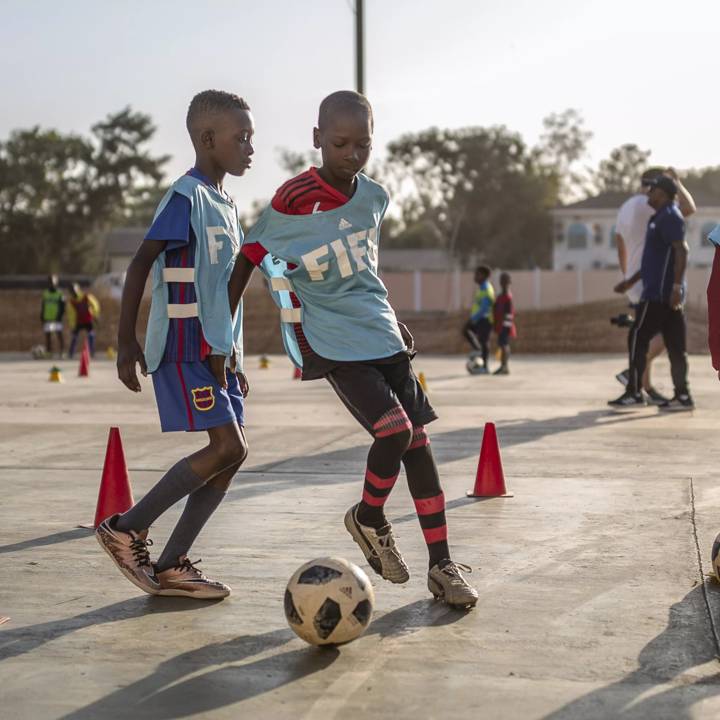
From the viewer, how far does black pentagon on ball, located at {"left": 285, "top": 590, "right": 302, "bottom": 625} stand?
437cm

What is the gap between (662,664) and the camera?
415cm

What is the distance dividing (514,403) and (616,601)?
9.68m

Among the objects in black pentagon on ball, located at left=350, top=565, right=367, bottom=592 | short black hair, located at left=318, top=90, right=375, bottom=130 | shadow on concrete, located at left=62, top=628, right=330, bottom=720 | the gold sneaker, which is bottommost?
shadow on concrete, located at left=62, top=628, right=330, bottom=720

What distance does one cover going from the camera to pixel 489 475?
7.67 meters

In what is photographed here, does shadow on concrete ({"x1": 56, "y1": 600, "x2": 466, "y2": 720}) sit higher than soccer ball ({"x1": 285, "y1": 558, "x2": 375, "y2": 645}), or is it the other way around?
soccer ball ({"x1": 285, "y1": 558, "x2": 375, "y2": 645})

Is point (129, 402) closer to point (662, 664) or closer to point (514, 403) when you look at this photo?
point (514, 403)

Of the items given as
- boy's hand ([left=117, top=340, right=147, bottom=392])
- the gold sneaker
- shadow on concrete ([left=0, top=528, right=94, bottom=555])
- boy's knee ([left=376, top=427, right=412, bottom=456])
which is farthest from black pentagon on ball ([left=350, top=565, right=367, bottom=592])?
Answer: shadow on concrete ([left=0, top=528, right=94, bottom=555])

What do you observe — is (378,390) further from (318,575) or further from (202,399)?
(318,575)

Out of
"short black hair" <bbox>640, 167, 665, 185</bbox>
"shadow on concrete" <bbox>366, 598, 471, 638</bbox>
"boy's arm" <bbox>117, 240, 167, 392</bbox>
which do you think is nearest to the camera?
"shadow on concrete" <bbox>366, 598, 471, 638</bbox>

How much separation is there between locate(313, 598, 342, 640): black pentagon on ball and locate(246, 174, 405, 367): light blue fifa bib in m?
1.01

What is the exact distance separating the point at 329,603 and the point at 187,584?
Answer: 3.03ft

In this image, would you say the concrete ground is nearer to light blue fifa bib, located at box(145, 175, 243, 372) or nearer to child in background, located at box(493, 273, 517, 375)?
light blue fifa bib, located at box(145, 175, 243, 372)

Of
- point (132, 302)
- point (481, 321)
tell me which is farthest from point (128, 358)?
point (481, 321)

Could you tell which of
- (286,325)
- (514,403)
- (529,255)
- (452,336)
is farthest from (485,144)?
(286,325)
